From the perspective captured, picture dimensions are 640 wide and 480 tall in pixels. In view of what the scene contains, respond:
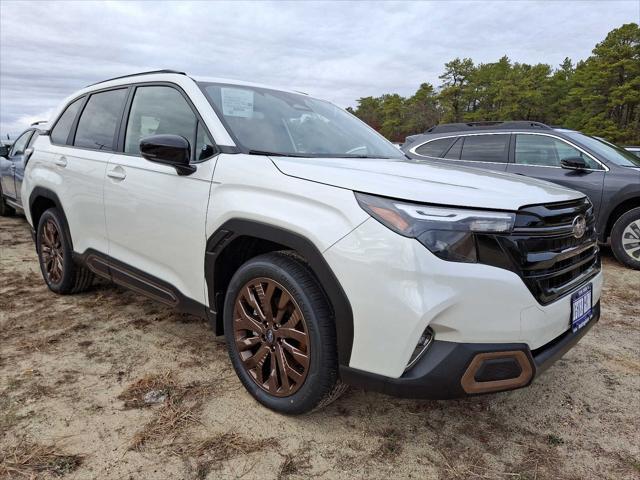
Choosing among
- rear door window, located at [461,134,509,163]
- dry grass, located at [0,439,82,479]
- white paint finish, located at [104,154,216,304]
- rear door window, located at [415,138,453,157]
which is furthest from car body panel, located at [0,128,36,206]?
rear door window, located at [461,134,509,163]

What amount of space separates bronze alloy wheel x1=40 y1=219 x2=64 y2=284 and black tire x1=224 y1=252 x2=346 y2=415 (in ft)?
7.86

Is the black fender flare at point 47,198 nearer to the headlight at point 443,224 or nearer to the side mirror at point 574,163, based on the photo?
the headlight at point 443,224

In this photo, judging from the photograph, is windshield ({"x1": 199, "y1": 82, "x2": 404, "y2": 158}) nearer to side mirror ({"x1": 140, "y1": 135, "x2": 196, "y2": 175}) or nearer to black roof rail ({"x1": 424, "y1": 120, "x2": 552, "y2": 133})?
side mirror ({"x1": 140, "y1": 135, "x2": 196, "y2": 175})

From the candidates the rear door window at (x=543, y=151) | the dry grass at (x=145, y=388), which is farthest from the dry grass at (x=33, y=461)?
the rear door window at (x=543, y=151)

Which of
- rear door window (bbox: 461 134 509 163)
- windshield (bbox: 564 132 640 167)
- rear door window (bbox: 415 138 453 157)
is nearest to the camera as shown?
windshield (bbox: 564 132 640 167)

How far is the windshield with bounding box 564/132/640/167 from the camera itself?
588 cm

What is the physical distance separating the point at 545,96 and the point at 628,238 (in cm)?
5104

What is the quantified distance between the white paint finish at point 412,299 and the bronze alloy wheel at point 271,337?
33cm

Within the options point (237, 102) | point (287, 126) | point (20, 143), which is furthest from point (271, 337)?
point (20, 143)

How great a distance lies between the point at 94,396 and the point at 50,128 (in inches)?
111

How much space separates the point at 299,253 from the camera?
207 cm

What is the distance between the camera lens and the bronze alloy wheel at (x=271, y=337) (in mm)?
2113

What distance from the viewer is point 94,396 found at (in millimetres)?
2465

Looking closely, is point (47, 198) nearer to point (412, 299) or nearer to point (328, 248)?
point (328, 248)
